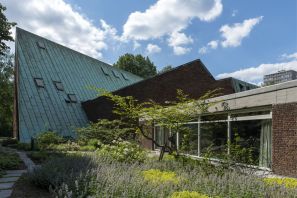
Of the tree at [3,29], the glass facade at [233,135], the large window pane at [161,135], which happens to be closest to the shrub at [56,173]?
the glass facade at [233,135]

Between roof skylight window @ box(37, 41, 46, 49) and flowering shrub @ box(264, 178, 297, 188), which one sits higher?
roof skylight window @ box(37, 41, 46, 49)

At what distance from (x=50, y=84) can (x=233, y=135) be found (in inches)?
659

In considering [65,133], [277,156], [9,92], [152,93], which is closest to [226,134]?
[277,156]

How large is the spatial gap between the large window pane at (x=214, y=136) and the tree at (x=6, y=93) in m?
→ 22.6

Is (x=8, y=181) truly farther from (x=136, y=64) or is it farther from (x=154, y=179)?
(x=136, y=64)

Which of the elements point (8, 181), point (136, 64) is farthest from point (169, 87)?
point (136, 64)

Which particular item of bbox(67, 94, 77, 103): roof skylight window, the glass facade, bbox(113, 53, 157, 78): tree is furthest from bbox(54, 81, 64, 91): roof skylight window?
bbox(113, 53, 157, 78): tree

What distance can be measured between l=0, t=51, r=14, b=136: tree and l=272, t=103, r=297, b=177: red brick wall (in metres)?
26.8

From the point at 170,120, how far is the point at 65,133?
13.7 m

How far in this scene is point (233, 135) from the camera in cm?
1283

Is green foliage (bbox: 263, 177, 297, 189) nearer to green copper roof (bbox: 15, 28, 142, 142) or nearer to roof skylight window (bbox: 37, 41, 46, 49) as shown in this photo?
green copper roof (bbox: 15, 28, 142, 142)

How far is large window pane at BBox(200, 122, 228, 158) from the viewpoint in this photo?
1326 cm

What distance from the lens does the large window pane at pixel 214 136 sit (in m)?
13.3

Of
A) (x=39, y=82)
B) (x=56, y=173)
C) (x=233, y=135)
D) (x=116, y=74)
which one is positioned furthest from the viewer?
(x=116, y=74)
